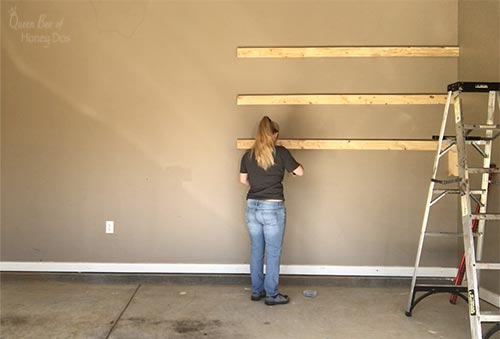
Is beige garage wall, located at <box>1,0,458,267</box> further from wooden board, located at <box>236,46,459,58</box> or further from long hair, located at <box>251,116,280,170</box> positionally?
long hair, located at <box>251,116,280,170</box>

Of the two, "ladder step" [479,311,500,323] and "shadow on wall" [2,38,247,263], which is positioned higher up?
"shadow on wall" [2,38,247,263]

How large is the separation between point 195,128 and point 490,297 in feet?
9.67

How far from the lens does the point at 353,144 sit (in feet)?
12.5

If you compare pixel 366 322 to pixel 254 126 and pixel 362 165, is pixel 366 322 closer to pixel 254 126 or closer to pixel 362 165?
pixel 362 165

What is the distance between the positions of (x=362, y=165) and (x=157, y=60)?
2.23 metres

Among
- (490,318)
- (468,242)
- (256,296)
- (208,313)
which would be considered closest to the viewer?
(490,318)

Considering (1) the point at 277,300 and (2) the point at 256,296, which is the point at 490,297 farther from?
(2) the point at 256,296

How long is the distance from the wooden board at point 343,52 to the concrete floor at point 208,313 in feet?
7.20

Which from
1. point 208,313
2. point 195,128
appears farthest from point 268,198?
point 195,128

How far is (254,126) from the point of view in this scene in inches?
150

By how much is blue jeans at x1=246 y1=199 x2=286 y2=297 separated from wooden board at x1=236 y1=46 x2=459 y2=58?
1.47 m

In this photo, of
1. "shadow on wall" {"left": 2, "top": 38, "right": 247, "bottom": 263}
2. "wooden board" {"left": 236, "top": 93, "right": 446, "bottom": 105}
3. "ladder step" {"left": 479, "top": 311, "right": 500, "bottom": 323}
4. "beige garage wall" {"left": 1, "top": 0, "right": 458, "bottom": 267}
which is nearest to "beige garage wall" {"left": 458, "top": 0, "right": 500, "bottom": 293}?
"beige garage wall" {"left": 1, "top": 0, "right": 458, "bottom": 267}

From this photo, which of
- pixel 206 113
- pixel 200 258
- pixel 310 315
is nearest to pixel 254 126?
pixel 206 113

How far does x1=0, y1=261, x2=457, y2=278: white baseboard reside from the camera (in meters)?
3.79
